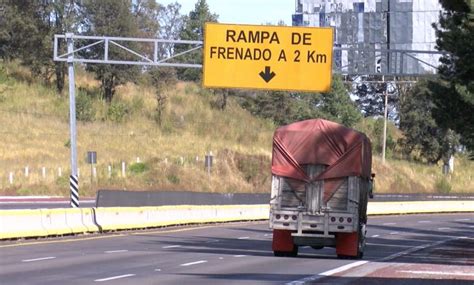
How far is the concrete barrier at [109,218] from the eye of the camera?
3061cm

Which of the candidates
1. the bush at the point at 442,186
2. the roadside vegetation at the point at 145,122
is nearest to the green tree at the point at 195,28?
the roadside vegetation at the point at 145,122

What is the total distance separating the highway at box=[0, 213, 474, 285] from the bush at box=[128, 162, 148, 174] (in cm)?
3086

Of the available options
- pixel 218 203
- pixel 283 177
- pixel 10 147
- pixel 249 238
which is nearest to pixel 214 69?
pixel 249 238

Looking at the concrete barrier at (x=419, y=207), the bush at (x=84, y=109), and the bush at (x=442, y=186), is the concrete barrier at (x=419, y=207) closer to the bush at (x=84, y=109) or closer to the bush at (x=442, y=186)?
the bush at (x=442, y=186)

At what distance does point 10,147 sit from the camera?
7231 centimetres

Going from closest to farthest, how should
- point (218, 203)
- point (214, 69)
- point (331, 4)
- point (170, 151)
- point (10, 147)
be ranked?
point (214, 69), point (218, 203), point (331, 4), point (10, 147), point (170, 151)

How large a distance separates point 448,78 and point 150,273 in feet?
68.5

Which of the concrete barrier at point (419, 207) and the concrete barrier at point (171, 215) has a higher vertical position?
the concrete barrier at point (171, 215)

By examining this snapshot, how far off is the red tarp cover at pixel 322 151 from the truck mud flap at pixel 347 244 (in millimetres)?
1137

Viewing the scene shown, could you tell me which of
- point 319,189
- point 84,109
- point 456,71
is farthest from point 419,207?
point 319,189

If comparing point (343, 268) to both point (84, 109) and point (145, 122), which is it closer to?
point (84, 109)

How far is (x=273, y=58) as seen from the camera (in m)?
35.0

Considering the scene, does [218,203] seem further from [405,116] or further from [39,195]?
[405,116]

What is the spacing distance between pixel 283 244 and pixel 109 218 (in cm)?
1070
